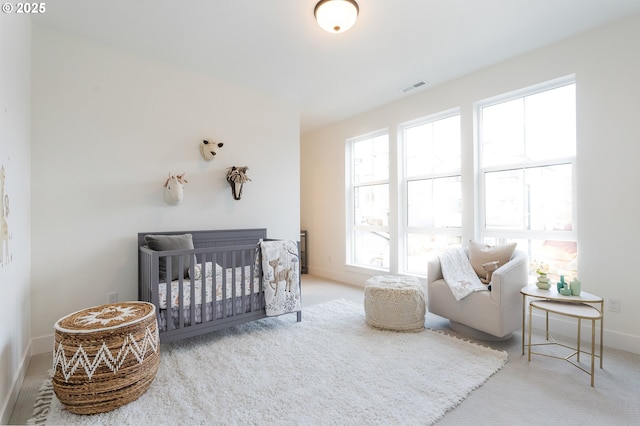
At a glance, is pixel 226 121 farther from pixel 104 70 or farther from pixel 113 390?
pixel 113 390

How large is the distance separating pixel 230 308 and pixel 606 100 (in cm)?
364

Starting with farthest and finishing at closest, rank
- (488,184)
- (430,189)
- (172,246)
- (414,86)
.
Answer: (430,189) < (414,86) < (488,184) < (172,246)

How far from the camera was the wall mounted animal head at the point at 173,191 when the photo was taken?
9.72 feet

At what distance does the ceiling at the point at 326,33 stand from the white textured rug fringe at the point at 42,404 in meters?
2.64

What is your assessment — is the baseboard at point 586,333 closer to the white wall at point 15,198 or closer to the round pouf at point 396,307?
the round pouf at point 396,307

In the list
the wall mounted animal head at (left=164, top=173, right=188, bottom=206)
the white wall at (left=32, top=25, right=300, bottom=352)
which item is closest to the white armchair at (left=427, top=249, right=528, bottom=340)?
the white wall at (left=32, top=25, right=300, bottom=352)

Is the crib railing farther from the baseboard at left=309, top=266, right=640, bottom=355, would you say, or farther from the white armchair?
the baseboard at left=309, top=266, right=640, bottom=355

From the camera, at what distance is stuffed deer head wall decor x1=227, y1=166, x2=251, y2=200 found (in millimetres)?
3430

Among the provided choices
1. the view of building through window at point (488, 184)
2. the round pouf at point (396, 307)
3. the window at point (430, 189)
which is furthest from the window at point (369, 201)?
the round pouf at point (396, 307)

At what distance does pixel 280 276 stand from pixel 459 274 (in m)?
1.67

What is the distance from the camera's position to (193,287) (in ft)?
7.79

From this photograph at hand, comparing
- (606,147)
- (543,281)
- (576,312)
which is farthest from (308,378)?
(606,147)

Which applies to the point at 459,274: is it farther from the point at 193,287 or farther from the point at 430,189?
the point at 193,287

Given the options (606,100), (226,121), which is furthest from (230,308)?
(606,100)
